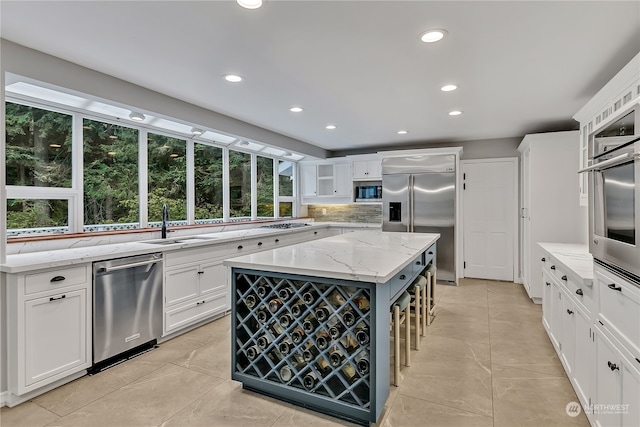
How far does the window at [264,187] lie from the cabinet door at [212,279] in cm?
217

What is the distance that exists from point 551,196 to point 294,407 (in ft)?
13.2

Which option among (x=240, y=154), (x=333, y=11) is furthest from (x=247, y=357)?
(x=240, y=154)

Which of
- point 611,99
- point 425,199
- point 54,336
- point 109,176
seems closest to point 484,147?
point 425,199

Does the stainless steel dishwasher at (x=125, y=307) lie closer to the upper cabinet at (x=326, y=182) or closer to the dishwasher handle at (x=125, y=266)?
the dishwasher handle at (x=125, y=266)

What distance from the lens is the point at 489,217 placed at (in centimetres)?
571

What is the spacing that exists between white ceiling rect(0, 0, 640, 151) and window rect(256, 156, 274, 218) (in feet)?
7.22

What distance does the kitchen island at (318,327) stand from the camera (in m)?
1.99

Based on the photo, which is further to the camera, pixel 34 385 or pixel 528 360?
pixel 528 360

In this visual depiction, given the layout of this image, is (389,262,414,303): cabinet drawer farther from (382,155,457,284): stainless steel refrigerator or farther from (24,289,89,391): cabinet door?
(382,155,457,284): stainless steel refrigerator

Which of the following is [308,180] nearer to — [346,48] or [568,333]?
[346,48]

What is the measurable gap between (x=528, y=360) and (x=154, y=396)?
2.84 meters

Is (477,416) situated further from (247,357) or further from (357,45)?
(357,45)

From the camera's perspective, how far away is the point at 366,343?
2.03m

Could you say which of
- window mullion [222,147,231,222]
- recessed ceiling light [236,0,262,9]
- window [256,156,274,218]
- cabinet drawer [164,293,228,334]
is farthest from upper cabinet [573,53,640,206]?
window [256,156,274,218]
